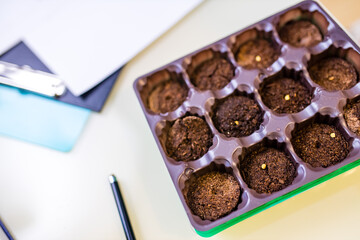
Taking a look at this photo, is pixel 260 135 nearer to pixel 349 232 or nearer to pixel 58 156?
pixel 349 232

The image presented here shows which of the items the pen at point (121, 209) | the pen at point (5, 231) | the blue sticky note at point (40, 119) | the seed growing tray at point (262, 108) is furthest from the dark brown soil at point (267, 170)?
the pen at point (5, 231)

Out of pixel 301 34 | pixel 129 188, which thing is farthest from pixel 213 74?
pixel 129 188

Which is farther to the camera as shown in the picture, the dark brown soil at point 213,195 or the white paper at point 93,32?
the white paper at point 93,32

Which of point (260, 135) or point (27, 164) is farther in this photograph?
point (27, 164)

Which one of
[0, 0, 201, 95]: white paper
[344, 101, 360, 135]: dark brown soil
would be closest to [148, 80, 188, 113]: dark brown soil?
[0, 0, 201, 95]: white paper

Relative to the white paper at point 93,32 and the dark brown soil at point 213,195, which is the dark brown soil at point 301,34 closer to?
the white paper at point 93,32

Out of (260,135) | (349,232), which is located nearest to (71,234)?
(260,135)

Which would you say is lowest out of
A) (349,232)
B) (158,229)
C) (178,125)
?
(349,232)
